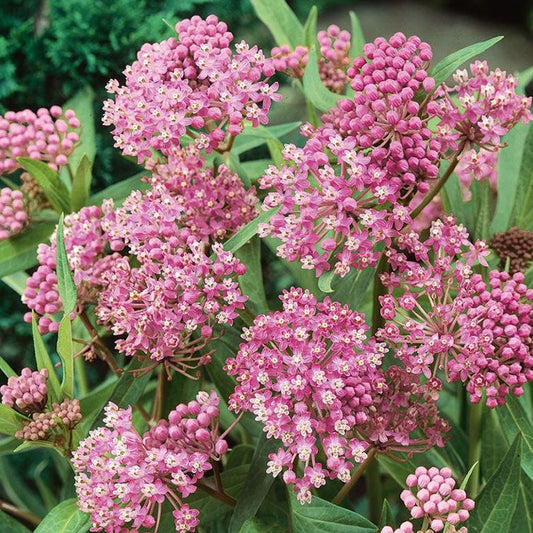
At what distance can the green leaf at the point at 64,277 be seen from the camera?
989 mm

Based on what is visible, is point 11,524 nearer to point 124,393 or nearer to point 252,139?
point 124,393

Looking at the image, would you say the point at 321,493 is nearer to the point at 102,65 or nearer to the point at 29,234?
the point at 29,234

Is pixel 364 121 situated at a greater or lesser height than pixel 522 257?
greater

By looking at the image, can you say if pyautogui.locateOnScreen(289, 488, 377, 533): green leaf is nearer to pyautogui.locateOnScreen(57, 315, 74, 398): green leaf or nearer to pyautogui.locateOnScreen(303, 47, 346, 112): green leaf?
pyautogui.locateOnScreen(57, 315, 74, 398): green leaf

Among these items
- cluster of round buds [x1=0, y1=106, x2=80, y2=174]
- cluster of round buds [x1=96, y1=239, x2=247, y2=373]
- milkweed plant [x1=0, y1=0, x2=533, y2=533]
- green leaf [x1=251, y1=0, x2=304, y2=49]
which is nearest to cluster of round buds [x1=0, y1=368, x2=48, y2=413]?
milkweed plant [x1=0, y1=0, x2=533, y2=533]

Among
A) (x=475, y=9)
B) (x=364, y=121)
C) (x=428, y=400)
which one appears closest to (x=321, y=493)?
(x=428, y=400)

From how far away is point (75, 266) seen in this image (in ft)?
3.52

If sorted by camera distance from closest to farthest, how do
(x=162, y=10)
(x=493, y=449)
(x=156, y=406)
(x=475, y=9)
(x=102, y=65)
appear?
(x=156, y=406) < (x=493, y=449) < (x=102, y=65) < (x=162, y=10) < (x=475, y=9)

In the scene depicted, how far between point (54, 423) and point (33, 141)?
1.58ft

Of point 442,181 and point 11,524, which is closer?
point 442,181

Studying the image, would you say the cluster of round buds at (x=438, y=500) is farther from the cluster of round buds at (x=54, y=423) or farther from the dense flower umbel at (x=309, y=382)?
the cluster of round buds at (x=54, y=423)

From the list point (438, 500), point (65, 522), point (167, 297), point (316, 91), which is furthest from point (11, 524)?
point (316, 91)

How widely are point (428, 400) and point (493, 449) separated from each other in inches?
11.8

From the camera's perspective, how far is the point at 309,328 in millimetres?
933
